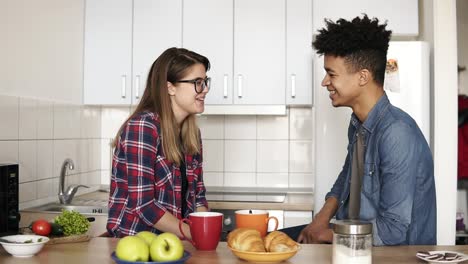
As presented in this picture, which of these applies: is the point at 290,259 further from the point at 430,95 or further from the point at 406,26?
the point at 406,26

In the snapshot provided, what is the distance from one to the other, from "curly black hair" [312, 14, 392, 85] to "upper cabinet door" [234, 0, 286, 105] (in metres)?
1.53

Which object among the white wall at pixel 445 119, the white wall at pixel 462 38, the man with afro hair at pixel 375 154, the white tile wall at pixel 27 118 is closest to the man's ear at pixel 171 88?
the man with afro hair at pixel 375 154

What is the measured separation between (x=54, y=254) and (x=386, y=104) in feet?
3.79

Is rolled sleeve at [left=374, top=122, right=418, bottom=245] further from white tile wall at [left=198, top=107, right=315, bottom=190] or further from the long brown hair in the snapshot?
white tile wall at [left=198, top=107, right=315, bottom=190]

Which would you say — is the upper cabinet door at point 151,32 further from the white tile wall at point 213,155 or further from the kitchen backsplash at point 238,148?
the white tile wall at point 213,155

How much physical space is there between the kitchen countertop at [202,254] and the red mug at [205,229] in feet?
0.07

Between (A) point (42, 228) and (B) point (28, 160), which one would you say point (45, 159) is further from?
(A) point (42, 228)

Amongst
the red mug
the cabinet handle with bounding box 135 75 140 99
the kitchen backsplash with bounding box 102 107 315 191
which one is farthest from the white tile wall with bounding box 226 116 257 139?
the red mug

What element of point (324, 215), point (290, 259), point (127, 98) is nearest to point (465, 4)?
point (127, 98)

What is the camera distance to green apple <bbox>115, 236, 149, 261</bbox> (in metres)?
1.45

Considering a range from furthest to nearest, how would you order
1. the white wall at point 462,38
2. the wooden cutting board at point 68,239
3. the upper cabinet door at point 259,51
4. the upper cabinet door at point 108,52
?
the white wall at point 462,38
the upper cabinet door at point 108,52
the upper cabinet door at point 259,51
the wooden cutting board at point 68,239

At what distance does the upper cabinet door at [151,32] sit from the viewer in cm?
367

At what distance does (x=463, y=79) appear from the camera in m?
5.34

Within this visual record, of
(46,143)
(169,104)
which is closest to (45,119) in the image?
(46,143)
